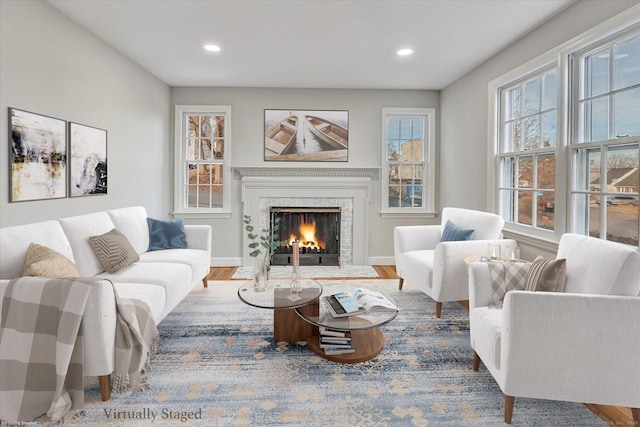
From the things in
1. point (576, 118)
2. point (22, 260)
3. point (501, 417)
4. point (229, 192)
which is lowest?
point (501, 417)

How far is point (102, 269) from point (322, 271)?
2784mm

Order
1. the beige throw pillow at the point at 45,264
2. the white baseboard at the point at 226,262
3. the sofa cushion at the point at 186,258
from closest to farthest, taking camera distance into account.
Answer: the beige throw pillow at the point at 45,264 < the sofa cushion at the point at 186,258 < the white baseboard at the point at 226,262

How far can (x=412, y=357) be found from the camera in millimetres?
2451

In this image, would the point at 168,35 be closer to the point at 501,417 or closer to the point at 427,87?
the point at 427,87

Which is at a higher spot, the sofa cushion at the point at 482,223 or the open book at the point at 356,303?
the sofa cushion at the point at 482,223

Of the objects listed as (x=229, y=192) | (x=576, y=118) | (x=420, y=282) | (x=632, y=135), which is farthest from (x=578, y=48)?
(x=229, y=192)

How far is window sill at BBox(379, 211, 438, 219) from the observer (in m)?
5.32

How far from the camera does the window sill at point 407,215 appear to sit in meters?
5.32

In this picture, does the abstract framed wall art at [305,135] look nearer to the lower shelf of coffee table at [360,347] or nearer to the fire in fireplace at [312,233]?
the fire in fireplace at [312,233]

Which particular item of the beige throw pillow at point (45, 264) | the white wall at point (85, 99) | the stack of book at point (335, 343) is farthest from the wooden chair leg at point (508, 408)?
the white wall at point (85, 99)

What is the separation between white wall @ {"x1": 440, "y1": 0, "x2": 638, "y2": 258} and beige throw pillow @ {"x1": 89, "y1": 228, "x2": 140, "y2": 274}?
3.55 m

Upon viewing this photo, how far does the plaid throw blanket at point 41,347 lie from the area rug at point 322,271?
2.83 metres

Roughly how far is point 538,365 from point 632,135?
175 cm

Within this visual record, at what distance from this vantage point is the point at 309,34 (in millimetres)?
3314
